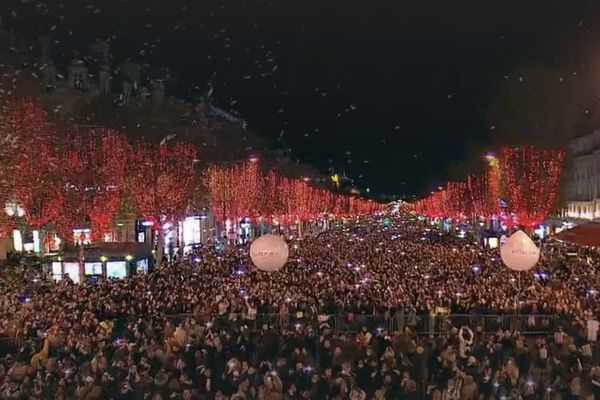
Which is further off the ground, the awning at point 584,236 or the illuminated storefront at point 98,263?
the awning at point 584,236

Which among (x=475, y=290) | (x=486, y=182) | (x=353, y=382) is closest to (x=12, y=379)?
(x=353, y=382)

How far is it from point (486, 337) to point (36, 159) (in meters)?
22.2

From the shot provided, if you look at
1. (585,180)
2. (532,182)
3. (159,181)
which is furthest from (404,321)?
(585,180)

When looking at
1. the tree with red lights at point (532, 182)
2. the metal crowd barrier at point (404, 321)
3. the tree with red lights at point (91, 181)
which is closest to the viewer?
the metal crowd barrier at point (404, 321)

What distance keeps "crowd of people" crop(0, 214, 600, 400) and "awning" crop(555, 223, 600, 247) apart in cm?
135

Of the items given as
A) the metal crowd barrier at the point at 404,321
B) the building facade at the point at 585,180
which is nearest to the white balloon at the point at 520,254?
the metal crowd barrier at the point at 404,321

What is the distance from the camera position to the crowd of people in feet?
47.3

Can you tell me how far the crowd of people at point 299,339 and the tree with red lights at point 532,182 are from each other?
79.7ft

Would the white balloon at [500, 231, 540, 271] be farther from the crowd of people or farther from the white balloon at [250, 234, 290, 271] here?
the white balloon at [250, 234, 290, 271]

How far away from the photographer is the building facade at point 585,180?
79062mm

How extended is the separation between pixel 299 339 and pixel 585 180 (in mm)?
73189

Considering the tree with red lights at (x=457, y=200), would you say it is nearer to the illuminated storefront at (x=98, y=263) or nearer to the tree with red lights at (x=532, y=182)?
the tree with red lights at (x=532, y=182)

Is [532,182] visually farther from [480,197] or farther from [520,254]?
[520,254]

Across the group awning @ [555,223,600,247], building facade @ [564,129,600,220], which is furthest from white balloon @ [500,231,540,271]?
building facade @ [564,129,600,220]
